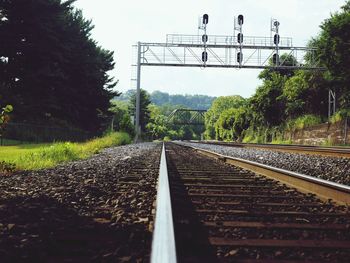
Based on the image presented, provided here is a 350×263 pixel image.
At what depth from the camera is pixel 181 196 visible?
5.02 meters

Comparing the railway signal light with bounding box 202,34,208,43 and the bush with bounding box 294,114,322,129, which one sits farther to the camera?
the railway signal light with bounding box 202,34,208,43

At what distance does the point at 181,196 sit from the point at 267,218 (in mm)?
1448

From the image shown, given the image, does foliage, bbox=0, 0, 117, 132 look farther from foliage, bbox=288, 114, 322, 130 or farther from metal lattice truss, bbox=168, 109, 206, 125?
metal lattice truss, bbox=168, 109, 206, 125

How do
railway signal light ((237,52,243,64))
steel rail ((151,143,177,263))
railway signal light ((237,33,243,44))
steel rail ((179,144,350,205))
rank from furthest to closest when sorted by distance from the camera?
railway signal light ((237,33,243,44))
railway signal light ((237,52,243,64))
steel rail ((179,144,350,205))
steel rail ((151,143,177,263))

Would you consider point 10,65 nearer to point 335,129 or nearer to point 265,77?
point 335,129

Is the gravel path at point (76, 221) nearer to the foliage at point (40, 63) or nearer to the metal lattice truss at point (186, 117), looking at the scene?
the foliage at point (40, 63)

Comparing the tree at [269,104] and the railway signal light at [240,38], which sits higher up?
the railway signal light at [240,38]

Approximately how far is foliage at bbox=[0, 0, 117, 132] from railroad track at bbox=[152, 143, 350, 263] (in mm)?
21543

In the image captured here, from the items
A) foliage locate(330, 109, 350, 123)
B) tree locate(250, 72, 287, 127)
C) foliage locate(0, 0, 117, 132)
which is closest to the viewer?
foliage locate(330, 109, 350, 123)

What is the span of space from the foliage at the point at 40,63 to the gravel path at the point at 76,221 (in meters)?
20.1

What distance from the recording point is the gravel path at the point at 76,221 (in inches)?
107

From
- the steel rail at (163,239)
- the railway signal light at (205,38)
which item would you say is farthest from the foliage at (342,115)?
the steel rail at (163,239)

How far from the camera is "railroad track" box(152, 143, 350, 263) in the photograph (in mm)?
2613

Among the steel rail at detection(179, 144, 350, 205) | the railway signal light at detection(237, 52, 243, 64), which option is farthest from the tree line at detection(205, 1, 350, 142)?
the steel rail at detection(179, 144, 350, 205)
